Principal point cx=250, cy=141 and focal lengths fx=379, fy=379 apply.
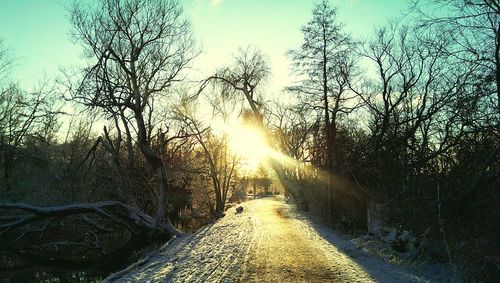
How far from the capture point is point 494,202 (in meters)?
Result: 9.05

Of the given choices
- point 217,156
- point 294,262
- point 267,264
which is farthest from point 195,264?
point 217,156

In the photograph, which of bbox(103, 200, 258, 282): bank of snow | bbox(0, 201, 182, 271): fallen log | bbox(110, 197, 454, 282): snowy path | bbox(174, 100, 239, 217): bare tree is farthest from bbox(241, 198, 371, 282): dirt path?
bbox(174, 100, 239, 217): bare tree

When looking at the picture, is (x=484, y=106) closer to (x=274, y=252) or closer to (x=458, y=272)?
(x=458, y=272)

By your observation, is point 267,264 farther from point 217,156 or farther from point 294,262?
point 217,156

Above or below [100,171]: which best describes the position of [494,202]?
below

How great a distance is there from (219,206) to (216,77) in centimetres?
1080

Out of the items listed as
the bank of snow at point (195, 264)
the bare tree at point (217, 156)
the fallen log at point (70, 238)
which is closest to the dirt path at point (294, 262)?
the bank of snow at point (195, 264)

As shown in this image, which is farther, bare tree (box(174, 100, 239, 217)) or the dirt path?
bare tree (box(174, 100, 239, 217))

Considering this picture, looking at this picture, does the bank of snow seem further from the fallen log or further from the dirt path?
the fallen log

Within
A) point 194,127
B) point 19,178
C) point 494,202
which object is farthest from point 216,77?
point 494,202

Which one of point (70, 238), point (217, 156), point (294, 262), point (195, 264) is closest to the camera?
point (294, 262)

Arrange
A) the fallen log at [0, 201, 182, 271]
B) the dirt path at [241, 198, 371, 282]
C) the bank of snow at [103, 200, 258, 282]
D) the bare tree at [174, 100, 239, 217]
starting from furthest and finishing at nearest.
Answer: the bare tree at [174, 100, 239, 217], the fallen log at [0, 201, 182, 271], the bank of snow at [103, 200, 258, 282], the dirt path at [241, 198, 371, 282]

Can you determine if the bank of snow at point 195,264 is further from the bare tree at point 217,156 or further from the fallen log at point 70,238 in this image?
the bare tree at point 217,156

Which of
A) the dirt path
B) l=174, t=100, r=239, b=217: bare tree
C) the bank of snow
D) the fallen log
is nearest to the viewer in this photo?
the dirt path
